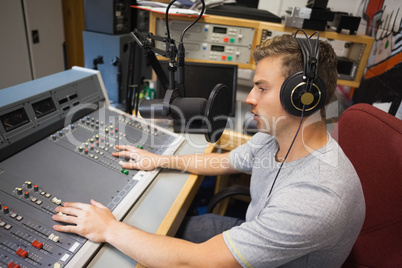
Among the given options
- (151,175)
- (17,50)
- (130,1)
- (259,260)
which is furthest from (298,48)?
(17,50)

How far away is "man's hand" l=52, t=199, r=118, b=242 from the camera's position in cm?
81

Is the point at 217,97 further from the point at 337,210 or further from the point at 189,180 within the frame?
the point at 189,180

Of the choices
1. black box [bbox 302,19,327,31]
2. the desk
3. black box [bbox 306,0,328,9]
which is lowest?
the desk

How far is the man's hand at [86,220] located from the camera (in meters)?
0.81

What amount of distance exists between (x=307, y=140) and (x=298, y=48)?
280 mm

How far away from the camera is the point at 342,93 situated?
6.54 feet

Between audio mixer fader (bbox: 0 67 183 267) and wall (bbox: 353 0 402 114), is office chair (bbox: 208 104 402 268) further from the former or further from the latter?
audio mixer fader (bbox: 0 67 183 267)

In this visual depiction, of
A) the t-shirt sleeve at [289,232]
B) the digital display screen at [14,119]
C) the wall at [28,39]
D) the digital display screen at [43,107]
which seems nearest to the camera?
the t-shirt sleeve at [289,232]

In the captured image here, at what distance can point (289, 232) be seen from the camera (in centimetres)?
70

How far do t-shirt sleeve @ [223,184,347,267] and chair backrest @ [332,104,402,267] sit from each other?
0.26 metres

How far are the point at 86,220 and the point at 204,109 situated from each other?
47 centimetres

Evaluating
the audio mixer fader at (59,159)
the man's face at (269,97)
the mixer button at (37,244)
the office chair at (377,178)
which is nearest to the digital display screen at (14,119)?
the audio mixer fader at (59,159)

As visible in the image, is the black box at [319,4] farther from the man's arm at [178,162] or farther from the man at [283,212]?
the man's arm at [178,162]

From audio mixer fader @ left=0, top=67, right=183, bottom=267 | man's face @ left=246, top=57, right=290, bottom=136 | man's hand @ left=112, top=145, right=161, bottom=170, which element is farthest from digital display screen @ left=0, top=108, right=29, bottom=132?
man's face @ left=246, top=57, right=290, bottom=136
